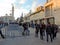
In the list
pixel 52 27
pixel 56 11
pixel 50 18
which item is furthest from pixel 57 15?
pixel 52 27

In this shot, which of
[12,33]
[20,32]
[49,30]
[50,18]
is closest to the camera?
[49,30]

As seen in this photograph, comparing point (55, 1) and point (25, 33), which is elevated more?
point (55, 1)

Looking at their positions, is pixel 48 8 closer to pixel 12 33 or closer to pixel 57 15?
pixel 57 15

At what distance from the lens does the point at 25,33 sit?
2777 centimetres

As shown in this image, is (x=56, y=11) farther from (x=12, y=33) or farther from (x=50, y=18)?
(x=12, y=33)

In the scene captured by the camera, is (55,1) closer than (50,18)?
Yes

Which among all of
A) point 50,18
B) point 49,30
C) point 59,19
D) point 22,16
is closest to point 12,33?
point 49,30

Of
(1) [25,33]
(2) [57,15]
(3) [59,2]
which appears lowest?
(1) [25,33]

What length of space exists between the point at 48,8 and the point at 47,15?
8.41ft

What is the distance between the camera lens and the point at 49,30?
55.8 ft

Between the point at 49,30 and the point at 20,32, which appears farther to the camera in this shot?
the point at 20,32

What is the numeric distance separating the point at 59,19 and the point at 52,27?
135ft

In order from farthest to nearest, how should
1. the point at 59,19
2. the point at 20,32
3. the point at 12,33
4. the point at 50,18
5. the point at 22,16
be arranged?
1. the point at 22,16
2. the point at 50,18
3. the point at 59,19
4. the point at 20,32
5. the point at 12,33

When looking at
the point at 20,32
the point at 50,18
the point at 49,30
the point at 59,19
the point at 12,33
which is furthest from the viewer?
the point at 50,18
